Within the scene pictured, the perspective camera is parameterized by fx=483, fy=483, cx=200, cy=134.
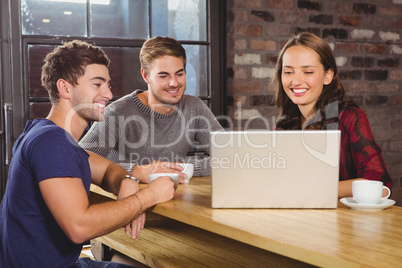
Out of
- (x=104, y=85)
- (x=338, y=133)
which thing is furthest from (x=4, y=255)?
(x=338, y=133)

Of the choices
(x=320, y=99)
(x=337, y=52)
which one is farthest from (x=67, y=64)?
(x=337, y=52)

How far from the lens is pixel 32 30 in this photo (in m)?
2.81

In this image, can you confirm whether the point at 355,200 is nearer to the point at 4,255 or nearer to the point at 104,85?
the point at 104,85

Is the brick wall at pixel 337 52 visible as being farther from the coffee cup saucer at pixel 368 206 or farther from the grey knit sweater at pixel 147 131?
the coffee cup saucer at pixel 368 206

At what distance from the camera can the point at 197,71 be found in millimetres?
3232

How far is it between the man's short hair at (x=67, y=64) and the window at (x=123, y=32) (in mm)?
1211

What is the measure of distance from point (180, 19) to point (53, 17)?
2.61 feet

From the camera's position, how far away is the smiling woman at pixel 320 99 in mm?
1982

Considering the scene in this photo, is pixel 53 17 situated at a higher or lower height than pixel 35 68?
higher

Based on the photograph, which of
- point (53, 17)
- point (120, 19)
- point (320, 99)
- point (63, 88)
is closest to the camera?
point (63, 88)

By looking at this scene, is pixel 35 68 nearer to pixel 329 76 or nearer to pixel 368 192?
pixel 329 76

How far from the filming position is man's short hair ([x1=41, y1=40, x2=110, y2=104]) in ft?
5.49

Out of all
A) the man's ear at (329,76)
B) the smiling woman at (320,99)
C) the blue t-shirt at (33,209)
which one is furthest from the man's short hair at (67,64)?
the man's ear at (329,76)

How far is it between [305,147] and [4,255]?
3.20 ft
